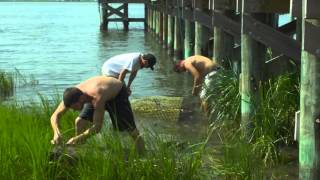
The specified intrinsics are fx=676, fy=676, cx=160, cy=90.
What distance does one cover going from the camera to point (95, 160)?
219 inches

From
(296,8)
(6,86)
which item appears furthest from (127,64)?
(6,86)

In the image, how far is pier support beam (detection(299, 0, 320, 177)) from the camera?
17.6ft

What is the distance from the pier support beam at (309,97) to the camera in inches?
212

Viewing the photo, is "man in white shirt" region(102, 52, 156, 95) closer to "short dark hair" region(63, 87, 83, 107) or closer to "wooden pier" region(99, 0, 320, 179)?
"wooden pier" region(99, 0, 320, 179)

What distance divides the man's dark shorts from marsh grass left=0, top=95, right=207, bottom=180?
0.67 metres

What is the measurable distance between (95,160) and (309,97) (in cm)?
184

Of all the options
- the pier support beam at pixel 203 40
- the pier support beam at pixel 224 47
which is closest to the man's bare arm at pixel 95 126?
the pier support beam at pixel 224 47

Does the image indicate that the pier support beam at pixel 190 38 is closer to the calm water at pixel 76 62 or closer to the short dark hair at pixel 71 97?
the calm water at pixel 76 62

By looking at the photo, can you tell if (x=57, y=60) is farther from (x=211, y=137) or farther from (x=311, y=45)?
(x=311, y=45)

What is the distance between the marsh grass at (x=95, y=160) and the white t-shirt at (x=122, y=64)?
2.47 meters

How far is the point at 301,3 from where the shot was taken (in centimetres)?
583

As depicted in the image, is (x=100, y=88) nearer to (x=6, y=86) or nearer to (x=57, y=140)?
(x=57, y=140)

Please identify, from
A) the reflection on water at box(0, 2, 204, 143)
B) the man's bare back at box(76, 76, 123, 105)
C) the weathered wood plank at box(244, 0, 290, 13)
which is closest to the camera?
the man's bare back at box(76, 76, 123, 105)

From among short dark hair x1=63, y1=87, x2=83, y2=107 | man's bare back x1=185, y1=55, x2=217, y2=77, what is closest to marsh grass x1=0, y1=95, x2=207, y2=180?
short dark hair x1=63, y1=87, x2=83, y2=107
